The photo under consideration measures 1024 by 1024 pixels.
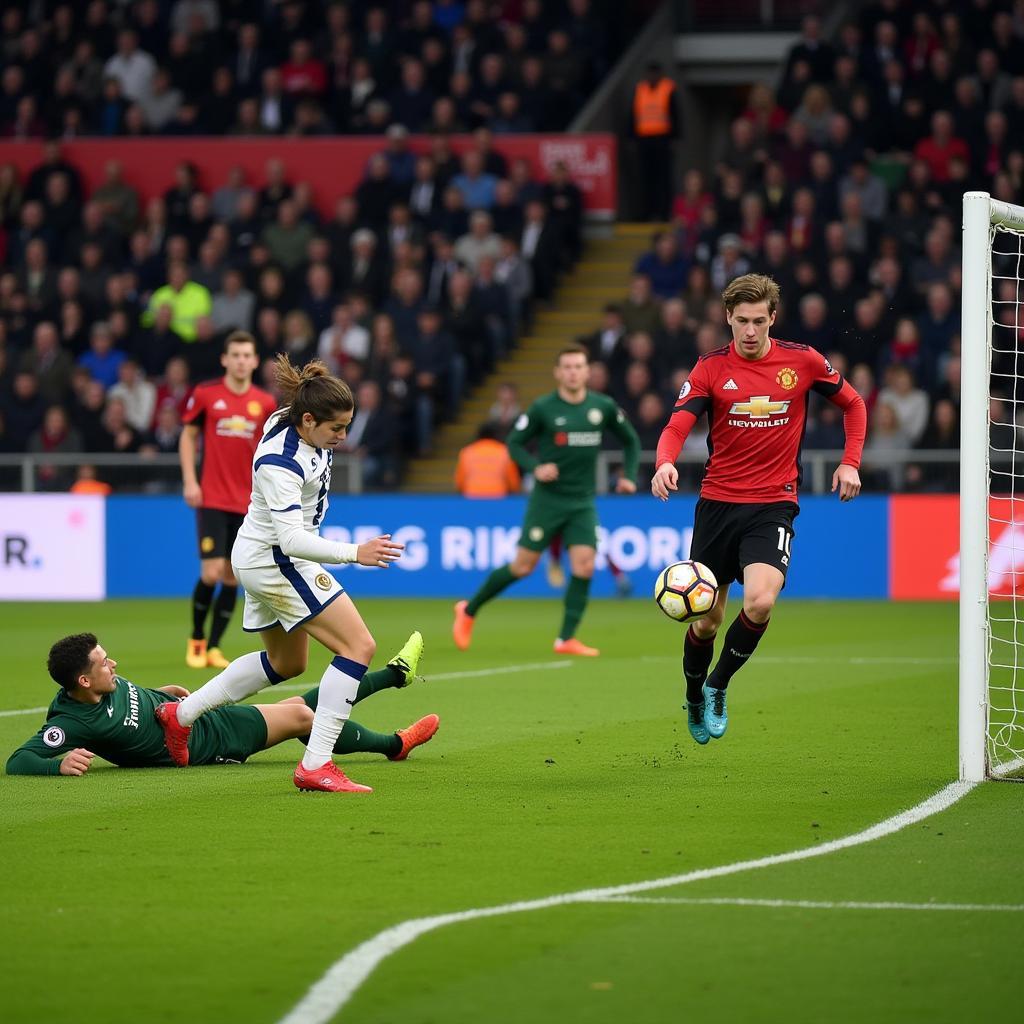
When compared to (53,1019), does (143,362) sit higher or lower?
higher

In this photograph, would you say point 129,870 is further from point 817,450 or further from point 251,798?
point 817,450

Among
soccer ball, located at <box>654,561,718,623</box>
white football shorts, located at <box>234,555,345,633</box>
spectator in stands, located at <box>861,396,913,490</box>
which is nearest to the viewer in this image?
white football shorts, located at <box>234,555,345,633</box>

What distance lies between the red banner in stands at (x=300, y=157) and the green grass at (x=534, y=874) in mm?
15896

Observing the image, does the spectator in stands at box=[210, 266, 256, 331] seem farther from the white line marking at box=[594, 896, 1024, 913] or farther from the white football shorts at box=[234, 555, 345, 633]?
the white line marking at box=[594, 896, 1024, 913]

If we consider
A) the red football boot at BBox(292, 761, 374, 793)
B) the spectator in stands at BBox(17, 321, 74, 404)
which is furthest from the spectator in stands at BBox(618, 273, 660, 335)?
the red football boot at BBox(292, 761, 374, 793)

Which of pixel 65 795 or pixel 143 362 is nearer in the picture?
pixel 65 795

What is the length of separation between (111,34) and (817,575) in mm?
14767

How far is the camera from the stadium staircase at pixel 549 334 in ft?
77.8

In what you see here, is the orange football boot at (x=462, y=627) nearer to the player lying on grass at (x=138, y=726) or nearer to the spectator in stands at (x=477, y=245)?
the player lying on grass at (x=138, y=726)

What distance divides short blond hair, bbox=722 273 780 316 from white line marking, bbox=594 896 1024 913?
339cm

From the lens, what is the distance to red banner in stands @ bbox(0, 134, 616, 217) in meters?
Answer: 26.2

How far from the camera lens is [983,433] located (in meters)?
8.19

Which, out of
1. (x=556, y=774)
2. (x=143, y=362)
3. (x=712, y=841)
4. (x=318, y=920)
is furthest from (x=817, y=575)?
(x=318, y=920)

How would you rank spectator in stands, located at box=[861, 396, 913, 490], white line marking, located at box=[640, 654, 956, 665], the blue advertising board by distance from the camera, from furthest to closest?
1. the blue advertising board
2. spectator in stands, located at box=[861, 396, 913, 490]
3. white line marking, located at box=[640, 654, 956, 665]
